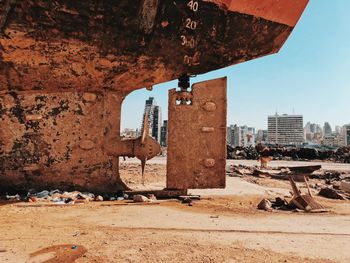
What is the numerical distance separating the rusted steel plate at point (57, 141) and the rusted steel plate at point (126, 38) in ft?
0.65

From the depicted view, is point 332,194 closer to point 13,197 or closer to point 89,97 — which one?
point 89,97

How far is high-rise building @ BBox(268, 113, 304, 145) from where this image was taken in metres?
154

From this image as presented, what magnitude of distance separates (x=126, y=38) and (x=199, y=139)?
1674 mm

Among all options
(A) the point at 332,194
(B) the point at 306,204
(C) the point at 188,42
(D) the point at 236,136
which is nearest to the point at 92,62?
(C) the point at 188,42

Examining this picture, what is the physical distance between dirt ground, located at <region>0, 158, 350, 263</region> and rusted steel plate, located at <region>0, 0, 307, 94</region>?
1.65m

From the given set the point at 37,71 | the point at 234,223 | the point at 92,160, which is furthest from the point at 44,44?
the point at 234,223

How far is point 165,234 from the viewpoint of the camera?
7.38 ft

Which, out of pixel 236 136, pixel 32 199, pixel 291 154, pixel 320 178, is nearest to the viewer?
pixel 32 199

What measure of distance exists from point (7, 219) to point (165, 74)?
268cm

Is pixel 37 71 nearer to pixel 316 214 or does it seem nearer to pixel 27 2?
pixel 27 2

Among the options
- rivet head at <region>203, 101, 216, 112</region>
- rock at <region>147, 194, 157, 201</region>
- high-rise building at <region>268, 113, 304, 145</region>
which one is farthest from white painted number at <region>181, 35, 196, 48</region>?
high-rise building at <region>268, 113, 304, 145</region>

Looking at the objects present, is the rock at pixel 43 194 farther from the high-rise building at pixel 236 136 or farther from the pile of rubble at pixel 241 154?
the high-rise building at pixel 236 136

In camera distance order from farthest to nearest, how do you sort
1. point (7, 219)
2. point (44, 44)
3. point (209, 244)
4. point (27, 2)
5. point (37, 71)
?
point (37, 71), point (44, 44), point (27, 2), point (7, 219), point (209, 244)

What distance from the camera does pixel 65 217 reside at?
2818mm
